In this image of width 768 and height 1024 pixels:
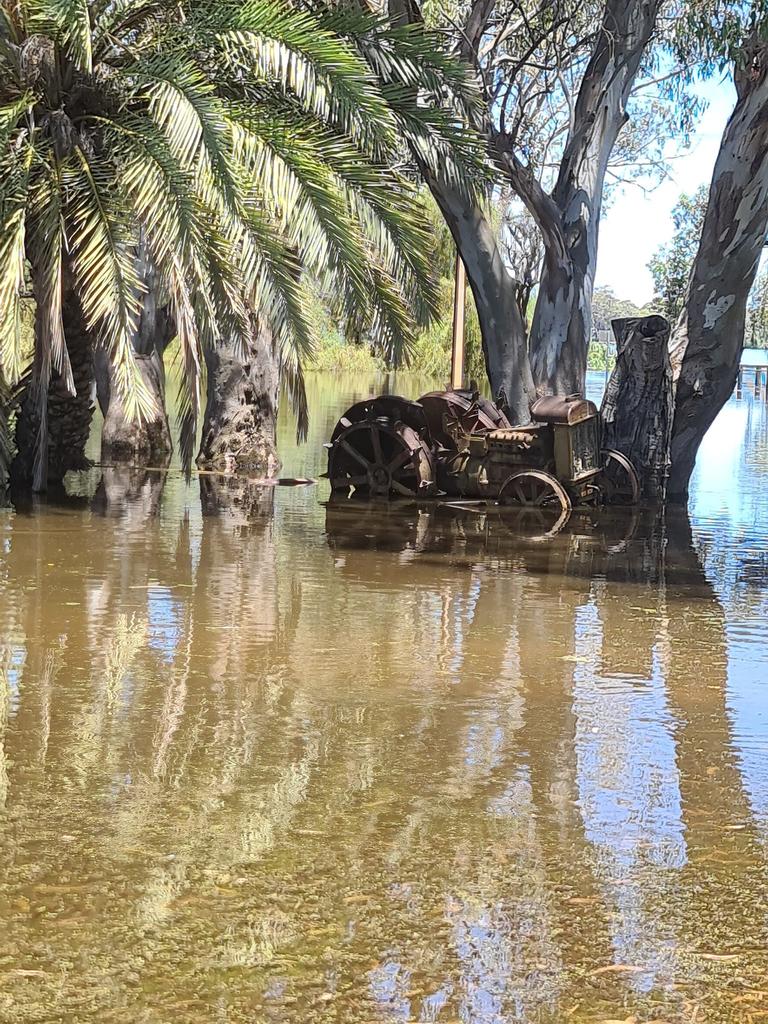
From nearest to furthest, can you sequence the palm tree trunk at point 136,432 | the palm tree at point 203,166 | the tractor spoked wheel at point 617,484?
the palm tree at point 203,166 < the tractor spoked wheel at point 617,484 < the palm tree trunk at point 136,432

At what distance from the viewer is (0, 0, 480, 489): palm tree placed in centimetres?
1181

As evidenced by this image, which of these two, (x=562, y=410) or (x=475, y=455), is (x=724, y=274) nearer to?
(x=562, y=410)

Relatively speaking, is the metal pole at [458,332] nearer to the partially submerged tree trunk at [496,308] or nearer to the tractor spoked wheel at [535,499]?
the partially submerged tree trunk at [496,308]

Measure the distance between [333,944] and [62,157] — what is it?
10.5 m

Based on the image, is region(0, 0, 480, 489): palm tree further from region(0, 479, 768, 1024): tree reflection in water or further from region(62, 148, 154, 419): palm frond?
region(0, 479, 768, 1024): tree reflection in water

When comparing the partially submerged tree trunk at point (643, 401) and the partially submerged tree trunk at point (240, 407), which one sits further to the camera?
the partially submerged tree trunk at point (240, 407)

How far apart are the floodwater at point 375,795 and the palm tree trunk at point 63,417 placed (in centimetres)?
470

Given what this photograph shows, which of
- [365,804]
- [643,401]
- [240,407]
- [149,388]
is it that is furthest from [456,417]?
[365,804]

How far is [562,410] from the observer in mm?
14273

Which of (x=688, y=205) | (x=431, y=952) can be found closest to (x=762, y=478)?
(x=431, y=952)

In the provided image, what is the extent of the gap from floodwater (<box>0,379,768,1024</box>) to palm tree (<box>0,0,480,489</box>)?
3.05 metres

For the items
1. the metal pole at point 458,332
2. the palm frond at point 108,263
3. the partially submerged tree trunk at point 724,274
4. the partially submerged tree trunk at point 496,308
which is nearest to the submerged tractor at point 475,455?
the partially submerged tree trunk at point 724,274

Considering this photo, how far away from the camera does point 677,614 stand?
9.02 metres

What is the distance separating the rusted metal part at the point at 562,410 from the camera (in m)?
14.2
